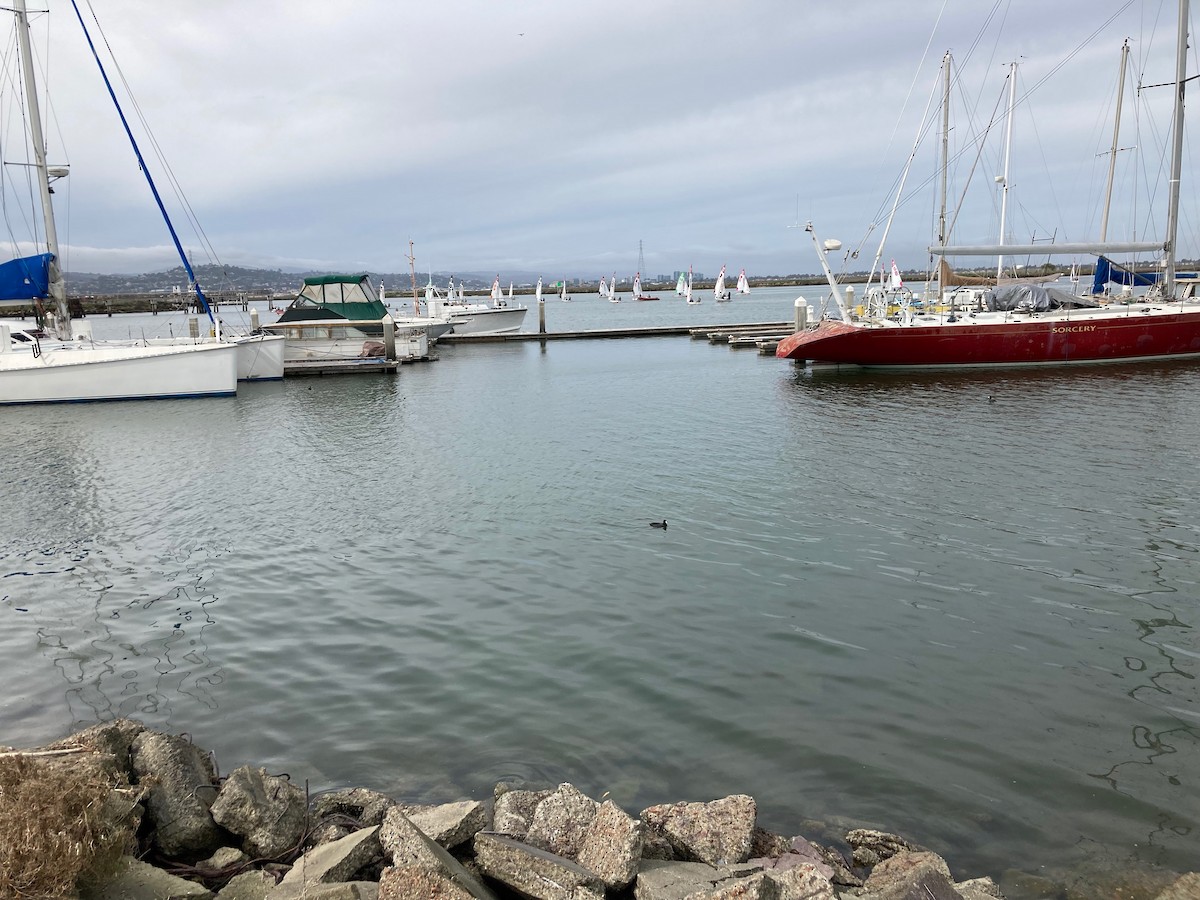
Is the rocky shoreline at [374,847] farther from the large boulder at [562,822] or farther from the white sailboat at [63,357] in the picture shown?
the white sailboat at [63,357]

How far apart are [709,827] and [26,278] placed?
98.8 ft

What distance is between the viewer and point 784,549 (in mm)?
10320

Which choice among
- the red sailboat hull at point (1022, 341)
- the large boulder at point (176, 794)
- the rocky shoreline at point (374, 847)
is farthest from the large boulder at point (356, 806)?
the red sailboat hull at point (1022, 341)

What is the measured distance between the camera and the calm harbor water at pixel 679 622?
5672mm

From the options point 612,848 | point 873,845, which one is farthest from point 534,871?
point 873,845

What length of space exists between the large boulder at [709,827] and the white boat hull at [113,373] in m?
27.5

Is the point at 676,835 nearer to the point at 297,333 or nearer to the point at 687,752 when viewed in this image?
the point at 687,752

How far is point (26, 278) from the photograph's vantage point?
26.0 metres

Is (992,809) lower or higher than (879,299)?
lower

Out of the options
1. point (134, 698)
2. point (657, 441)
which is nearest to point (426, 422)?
point (657, 441)

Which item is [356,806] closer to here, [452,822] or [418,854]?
[452,822]

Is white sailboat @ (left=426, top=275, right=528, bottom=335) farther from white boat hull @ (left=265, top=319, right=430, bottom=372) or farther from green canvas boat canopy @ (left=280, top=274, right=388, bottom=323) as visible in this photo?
white boat hull @ (left=265, top=319, right=430, bottom=372)

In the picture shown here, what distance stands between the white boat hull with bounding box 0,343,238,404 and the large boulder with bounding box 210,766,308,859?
2617cm

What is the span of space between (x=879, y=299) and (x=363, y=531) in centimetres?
2500
